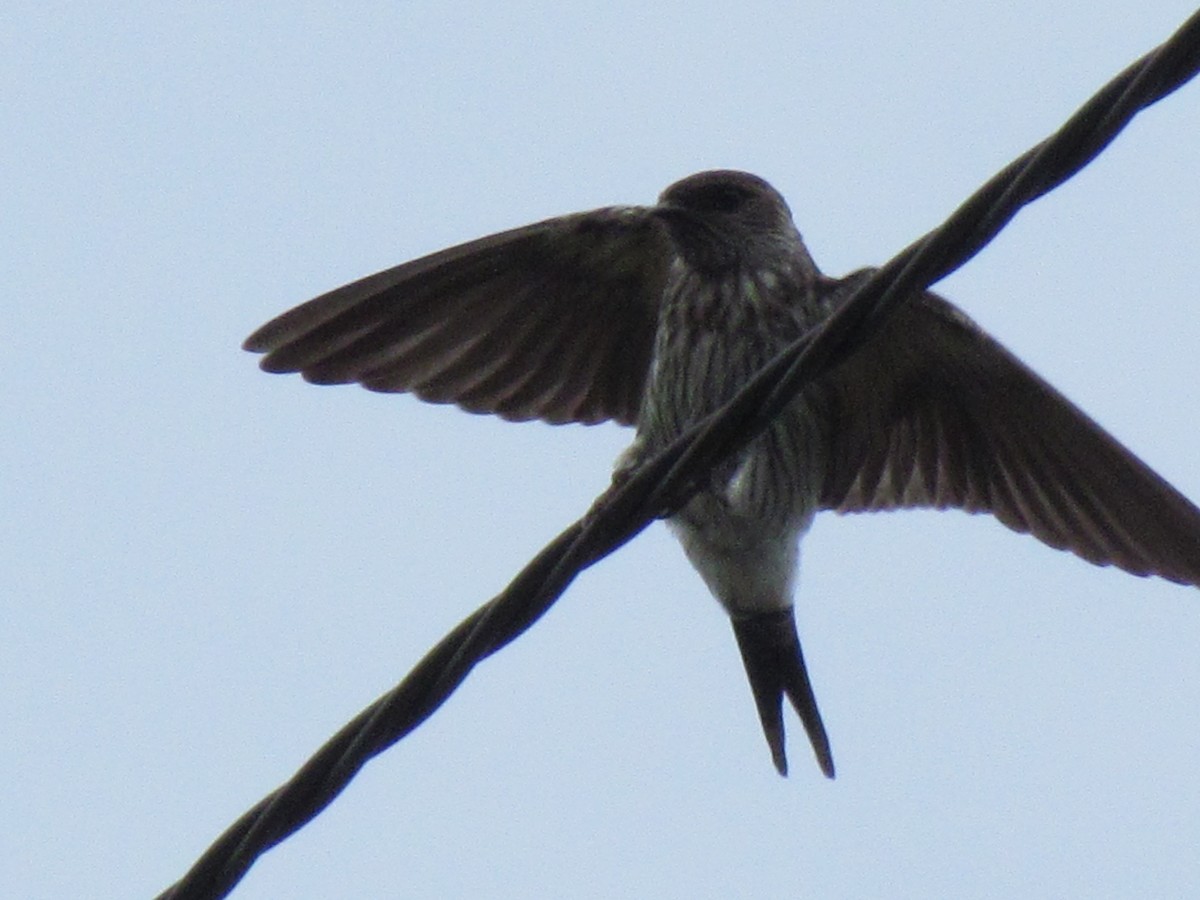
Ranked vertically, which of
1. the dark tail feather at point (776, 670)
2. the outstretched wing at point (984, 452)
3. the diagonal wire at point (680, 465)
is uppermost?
the outstretched wing at point (984, 452)

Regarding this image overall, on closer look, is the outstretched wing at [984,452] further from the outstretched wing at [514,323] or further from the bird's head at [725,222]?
the outstretched wing at [514,323]

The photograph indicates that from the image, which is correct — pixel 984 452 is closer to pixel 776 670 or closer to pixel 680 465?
pixel 776 670

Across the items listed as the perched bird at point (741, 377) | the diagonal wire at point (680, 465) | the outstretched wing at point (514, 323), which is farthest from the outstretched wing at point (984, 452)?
the diagonal wire at point (680, 465)

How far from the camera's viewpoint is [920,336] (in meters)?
5.06

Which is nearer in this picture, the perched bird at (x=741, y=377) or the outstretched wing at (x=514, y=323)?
the perched bird at (x=741, y=377)

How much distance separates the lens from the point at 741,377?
5.12 m

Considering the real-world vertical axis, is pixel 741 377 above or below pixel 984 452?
above

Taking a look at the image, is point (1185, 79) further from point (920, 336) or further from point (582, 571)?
point (920, 336)

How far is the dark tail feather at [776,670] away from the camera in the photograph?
5.50 meters

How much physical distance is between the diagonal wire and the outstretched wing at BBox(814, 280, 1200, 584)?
184 centimetres

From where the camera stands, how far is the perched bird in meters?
5.01

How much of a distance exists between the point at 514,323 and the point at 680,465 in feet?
8.79

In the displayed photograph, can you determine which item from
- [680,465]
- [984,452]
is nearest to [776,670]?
[984,452]

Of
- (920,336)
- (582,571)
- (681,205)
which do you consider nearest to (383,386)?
(681,205)
